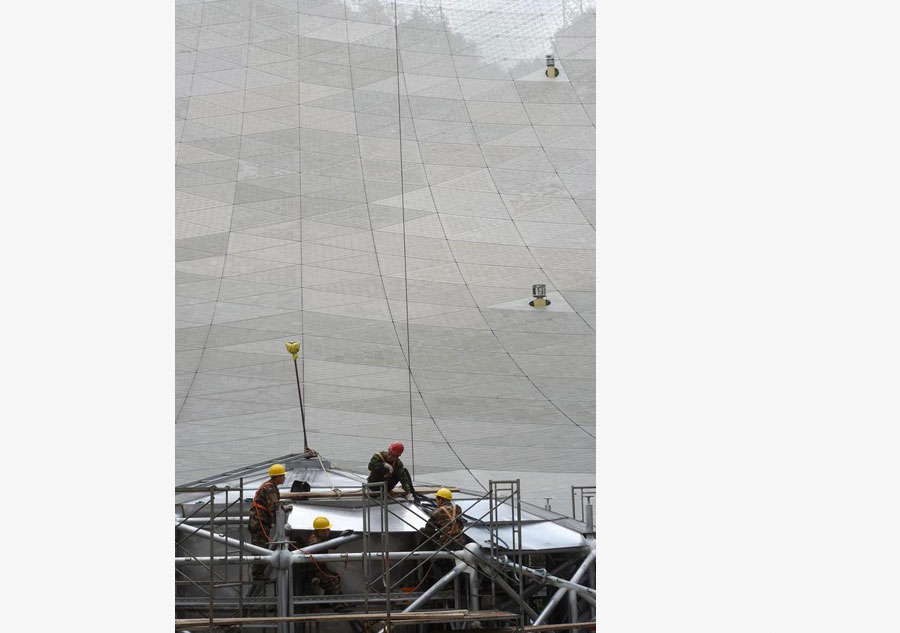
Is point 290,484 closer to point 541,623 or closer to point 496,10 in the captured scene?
point 541,623

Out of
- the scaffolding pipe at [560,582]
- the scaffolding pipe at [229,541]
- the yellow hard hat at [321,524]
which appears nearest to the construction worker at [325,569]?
the yellow hard hat at [321,524]

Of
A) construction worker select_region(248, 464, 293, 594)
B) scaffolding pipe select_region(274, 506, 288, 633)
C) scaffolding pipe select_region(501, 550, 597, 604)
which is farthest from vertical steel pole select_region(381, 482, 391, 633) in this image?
scaffolding pipe select_region(501, 550, 597, 604)

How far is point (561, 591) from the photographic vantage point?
945 centimetres

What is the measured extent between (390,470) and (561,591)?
2.21 m

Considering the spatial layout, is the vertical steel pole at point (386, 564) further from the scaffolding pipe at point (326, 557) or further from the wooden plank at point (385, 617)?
the scaffolding pipe at point (326, 557)

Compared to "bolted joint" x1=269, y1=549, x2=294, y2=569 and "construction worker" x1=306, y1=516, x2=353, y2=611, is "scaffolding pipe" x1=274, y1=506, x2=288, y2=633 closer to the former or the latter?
"bolted joint" x1=269, y1=549, x2=294, y2=569

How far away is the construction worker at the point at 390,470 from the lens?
9.97 metres

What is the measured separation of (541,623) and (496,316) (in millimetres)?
6363

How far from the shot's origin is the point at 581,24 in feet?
60.5

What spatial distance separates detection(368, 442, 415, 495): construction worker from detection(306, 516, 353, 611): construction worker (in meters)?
0.73

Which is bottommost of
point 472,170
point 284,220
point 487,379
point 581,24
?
point 487,379

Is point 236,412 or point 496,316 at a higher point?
point 496,316

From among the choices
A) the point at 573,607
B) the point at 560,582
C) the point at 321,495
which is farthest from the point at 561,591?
the point at 321,495

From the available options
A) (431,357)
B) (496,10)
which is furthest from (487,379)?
(496,10)
